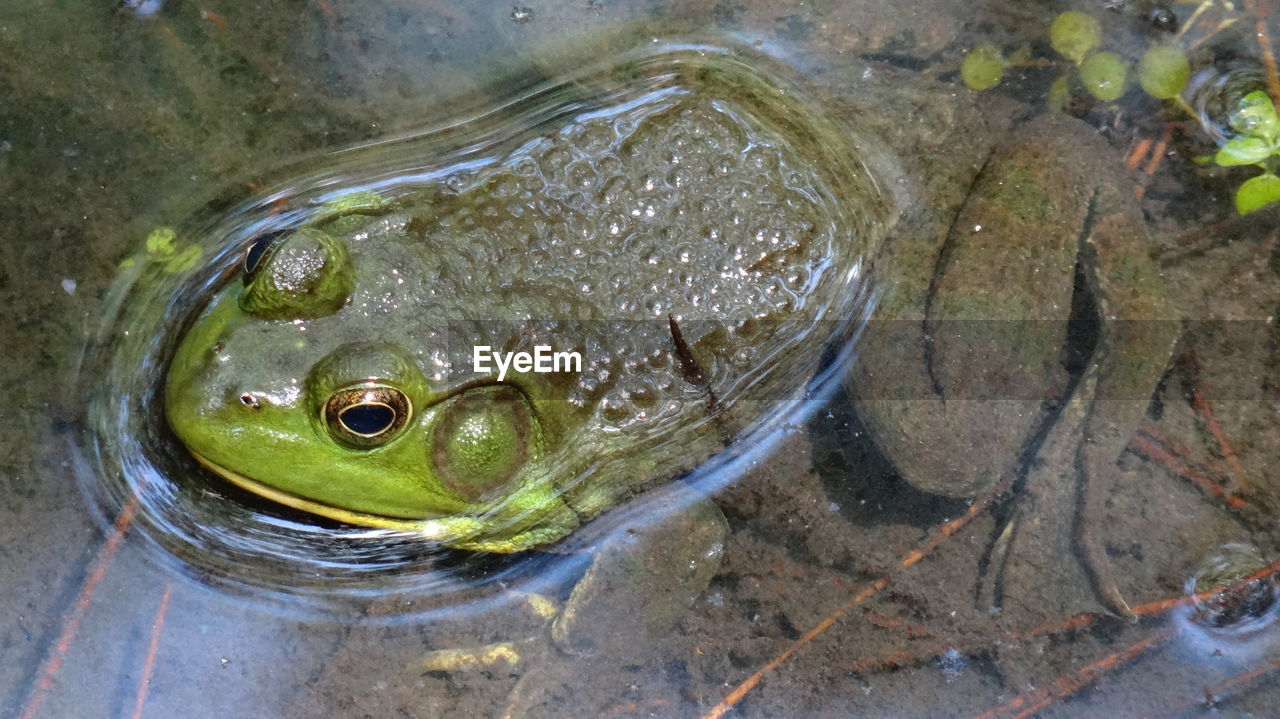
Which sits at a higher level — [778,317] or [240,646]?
[240,646]

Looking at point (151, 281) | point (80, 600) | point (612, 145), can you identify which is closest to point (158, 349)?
point (151, 281)

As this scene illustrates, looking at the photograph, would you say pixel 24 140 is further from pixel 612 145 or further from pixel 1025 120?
pixel 1025 120

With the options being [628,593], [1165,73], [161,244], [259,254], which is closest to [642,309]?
[628,593]

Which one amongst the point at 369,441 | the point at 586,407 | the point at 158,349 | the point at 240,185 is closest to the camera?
the point at 369,441

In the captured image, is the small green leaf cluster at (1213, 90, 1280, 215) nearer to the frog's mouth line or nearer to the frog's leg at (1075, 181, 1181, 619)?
the frog's leg at (1075, 181, 1181, 619)

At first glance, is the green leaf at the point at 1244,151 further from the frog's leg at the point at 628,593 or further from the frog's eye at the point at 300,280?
the frog's eye at the point at 300,280

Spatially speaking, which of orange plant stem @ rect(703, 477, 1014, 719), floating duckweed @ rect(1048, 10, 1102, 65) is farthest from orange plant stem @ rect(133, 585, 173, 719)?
floating duckweed @ rect(1048, 10, 1102, 65)
